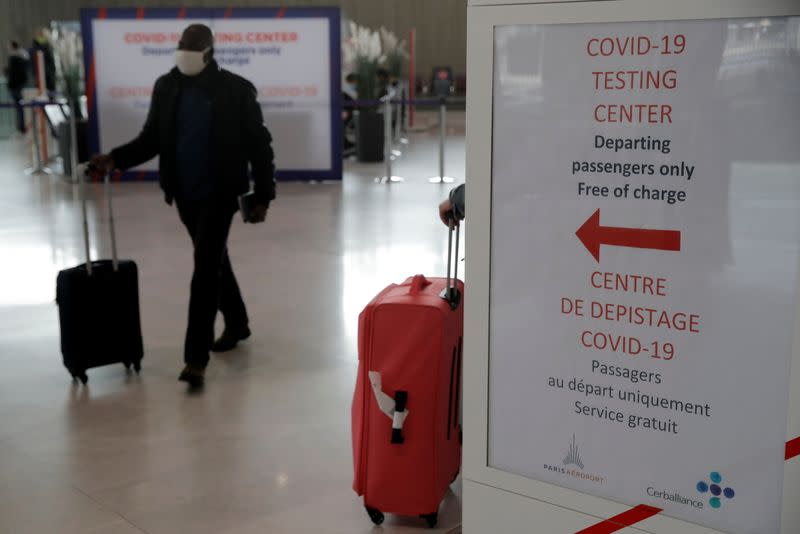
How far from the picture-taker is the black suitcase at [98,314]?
399 cm

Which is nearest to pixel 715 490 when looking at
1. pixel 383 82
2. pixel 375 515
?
pixel 375 515

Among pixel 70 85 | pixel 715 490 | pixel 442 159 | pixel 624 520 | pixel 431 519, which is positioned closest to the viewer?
pixel 715 490

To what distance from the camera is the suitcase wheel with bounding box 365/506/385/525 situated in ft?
8.98

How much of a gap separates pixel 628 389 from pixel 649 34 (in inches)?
25.8

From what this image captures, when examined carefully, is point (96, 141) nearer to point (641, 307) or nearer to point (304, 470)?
point (304, 470)

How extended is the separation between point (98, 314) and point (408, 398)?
6.52 ft

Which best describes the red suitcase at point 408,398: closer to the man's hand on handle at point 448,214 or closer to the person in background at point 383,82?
the man's hand on handle at point 448,214

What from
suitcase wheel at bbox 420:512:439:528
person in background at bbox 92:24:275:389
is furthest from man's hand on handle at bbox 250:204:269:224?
suitcase wheel at bbox 420:512:439:528

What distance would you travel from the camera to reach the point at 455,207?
2.54 m

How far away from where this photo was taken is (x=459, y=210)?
2.52 meters

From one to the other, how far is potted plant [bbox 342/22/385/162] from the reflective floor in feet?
16.1

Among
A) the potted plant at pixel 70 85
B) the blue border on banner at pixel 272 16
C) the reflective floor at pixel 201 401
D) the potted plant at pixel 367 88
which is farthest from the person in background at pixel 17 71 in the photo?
the reflective floor at pixel 201 401

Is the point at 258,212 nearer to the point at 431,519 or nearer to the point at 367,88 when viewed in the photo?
the point at 431,519

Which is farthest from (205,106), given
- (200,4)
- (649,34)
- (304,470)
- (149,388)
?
(200,4)
